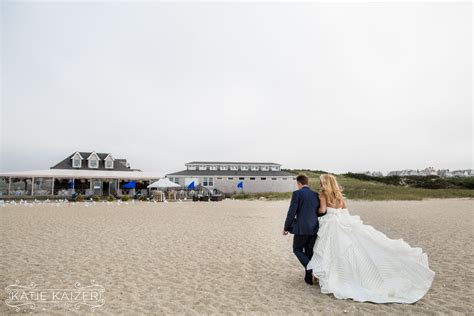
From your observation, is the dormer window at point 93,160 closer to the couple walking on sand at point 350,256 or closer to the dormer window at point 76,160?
the dormer window at point 76,160

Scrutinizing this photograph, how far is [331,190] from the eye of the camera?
17.5 ft

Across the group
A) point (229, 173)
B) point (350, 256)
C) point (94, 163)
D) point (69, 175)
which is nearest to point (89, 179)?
point (94, 163)

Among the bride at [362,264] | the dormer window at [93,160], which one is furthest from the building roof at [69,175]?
the bride at [362,264]

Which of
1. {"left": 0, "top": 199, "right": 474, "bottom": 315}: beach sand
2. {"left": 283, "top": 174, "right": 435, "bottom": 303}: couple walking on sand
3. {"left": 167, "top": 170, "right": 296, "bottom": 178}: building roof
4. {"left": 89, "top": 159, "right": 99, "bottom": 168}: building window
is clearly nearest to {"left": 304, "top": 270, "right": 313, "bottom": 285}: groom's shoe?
{"left": 0, "top": 199, "right": 474, "bottom": 315}: beach sand

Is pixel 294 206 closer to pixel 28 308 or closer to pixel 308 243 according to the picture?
pixel 308 243

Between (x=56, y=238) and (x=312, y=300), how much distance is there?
342 inches

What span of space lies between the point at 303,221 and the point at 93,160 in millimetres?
36461

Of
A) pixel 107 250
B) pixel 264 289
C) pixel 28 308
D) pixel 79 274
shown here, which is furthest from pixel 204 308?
pixel 107 250

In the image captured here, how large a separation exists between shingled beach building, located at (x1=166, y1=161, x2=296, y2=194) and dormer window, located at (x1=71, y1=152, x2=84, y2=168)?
1065cm

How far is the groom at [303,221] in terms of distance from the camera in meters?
5.23

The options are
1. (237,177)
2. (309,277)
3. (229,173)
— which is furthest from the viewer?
(229,173)

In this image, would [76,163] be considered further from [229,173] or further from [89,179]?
[229,173]

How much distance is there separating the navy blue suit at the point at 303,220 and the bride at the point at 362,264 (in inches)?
5.7

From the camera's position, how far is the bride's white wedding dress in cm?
481
